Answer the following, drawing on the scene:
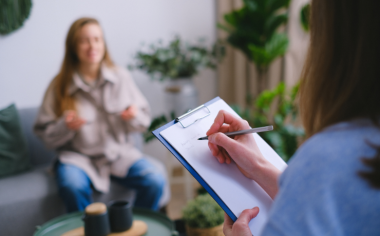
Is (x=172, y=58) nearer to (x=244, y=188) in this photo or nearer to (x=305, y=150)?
(x=244, y=188)

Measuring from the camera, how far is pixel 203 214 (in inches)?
53.2

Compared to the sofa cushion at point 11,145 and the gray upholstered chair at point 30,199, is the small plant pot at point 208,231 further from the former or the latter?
the sofa cushion at point 11,145

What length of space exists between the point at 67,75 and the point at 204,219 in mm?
1055

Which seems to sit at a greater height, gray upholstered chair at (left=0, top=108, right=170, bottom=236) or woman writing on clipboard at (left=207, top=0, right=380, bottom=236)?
woman writing on clipboard at (left=207, top=0, right=380, bottom=236)

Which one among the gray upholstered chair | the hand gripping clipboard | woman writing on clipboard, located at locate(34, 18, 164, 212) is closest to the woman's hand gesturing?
woman writing on clipboard, located at locate(34, 18, 164, 212)

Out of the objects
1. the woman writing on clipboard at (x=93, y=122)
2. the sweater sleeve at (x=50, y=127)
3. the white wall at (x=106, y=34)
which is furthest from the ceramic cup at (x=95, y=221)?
the white wall at (x=106, y=34)

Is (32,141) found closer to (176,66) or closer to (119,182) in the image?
(119,182)

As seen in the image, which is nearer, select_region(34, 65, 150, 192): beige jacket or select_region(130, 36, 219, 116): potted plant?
select_region(34, 65, 150, 192): beige jacket

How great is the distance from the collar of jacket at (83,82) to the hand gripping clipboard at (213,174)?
107 centimetres

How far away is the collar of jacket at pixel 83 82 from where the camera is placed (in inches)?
67.8

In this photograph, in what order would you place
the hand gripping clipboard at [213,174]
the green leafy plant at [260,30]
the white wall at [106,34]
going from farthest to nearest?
1. the green leafy plant at [260,30]
2. the white wall at [106,34]
3. the hand gripping clipboard at [213,174]

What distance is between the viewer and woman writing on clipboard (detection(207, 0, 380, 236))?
371 millimetres

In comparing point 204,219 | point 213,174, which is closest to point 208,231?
point 204,219

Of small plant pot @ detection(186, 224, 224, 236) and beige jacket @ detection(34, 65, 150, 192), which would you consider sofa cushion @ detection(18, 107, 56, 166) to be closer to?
beige jacket @ detection(34, 65, 150, 192)
